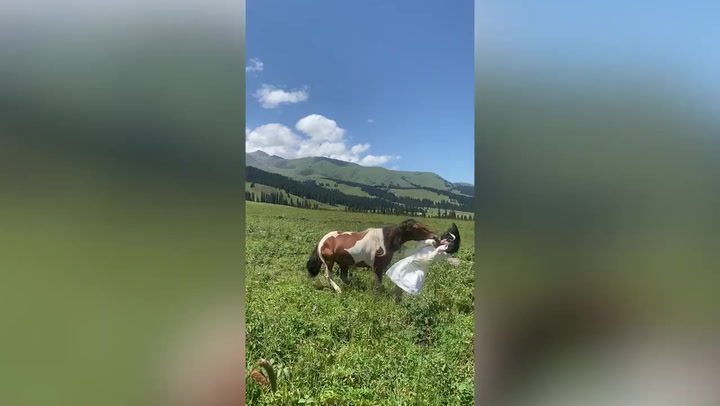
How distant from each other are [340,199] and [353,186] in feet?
1.00

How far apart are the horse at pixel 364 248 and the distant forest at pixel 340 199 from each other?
82 centimetres

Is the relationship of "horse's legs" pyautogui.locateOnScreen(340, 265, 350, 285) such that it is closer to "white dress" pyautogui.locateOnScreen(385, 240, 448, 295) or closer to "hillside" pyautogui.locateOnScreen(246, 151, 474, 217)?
"white dress" pyautogui.locateOnScreen(385, 240, 448, 295)

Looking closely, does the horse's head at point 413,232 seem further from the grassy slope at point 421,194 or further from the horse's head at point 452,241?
the grassy slope at point 421,194

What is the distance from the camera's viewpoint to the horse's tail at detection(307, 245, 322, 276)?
14.2 ft

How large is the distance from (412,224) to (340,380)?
192 cm

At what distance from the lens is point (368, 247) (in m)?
4.15

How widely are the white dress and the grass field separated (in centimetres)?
8
